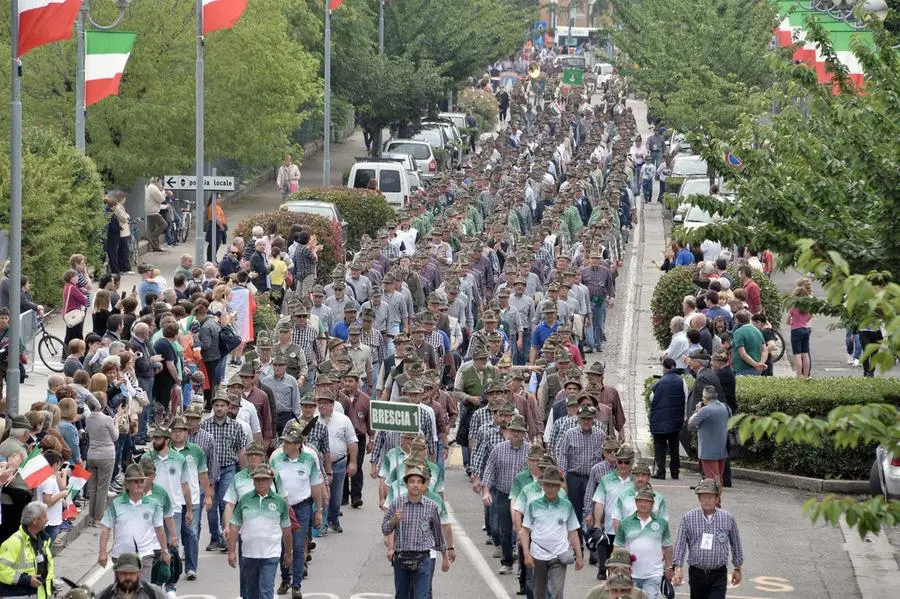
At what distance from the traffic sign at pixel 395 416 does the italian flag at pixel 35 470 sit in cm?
278

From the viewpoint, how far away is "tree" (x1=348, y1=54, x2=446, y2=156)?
5438cm

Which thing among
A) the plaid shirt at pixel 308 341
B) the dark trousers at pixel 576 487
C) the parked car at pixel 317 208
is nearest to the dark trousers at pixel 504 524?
the dark trousers at pixel 576 487

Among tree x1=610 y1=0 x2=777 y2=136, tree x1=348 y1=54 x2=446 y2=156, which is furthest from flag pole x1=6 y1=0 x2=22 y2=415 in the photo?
tree x1=348 y1=54 x2=446 y2=156

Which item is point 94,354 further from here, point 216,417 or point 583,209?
point 583,209

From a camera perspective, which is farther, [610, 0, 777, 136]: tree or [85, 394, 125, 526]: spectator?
[610, 0, 777, 136]: tree

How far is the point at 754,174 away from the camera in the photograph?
19750mm

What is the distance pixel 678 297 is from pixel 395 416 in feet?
39.4

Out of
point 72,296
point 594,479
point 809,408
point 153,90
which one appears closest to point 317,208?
point 153,90

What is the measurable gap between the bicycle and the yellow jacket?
459 inches

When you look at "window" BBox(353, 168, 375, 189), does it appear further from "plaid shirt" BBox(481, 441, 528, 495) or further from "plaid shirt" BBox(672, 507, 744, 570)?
"plaid shirt" BBox(672, 507, 744, 570)

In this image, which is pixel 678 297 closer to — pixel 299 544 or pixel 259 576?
pixel 299 544

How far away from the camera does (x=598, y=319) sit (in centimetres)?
3005

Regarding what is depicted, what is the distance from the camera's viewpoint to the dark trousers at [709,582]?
15031mm

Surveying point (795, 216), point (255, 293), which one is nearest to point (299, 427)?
point (795, 216)
